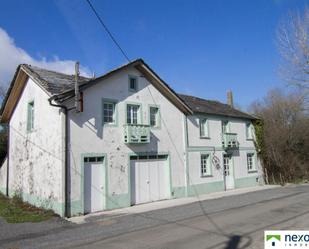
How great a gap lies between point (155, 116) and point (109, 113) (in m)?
3.22

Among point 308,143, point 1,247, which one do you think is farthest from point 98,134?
→ point 308,143

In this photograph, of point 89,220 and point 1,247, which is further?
point 89,220

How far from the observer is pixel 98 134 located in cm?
1458

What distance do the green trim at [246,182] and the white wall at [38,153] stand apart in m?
13.8

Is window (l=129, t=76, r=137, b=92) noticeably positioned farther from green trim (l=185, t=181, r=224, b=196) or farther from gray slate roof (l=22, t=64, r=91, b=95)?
green trim (l=185, t=181, r=224, b=196)

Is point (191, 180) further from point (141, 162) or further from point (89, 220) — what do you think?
point (89, 220)

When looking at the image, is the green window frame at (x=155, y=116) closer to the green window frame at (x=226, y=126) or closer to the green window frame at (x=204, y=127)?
the green window frame at (x=204, y=127)

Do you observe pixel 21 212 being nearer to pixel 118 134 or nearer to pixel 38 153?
pixel 38 153

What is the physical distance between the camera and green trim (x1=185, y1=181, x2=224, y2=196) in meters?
18.9

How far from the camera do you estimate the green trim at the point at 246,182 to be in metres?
22.8

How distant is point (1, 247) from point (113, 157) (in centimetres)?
704

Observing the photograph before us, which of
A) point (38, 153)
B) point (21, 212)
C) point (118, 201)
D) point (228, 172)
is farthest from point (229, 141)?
point (21, 212)

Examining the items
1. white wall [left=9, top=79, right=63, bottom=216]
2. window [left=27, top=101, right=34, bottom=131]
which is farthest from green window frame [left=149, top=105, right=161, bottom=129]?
window [left=27, top=101, right=34, bottom=131]

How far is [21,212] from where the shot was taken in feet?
44.4
